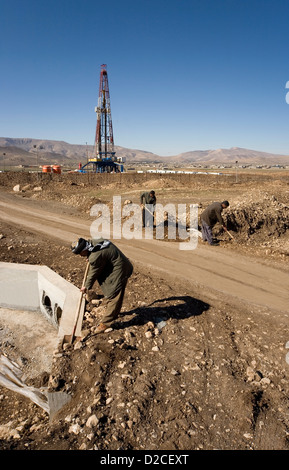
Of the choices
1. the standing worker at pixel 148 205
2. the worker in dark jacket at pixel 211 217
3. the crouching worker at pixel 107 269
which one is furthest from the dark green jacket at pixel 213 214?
the crouching worker at pixel 107 269

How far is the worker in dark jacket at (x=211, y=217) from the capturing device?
9728mm

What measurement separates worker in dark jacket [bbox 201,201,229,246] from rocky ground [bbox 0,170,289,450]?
12.1 ft

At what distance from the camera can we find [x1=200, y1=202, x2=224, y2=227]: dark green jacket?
973cm

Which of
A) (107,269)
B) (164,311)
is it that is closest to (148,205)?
(164,311)

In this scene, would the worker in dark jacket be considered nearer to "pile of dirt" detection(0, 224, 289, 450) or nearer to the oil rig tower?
"pile of dirt" detection(0, 224, 289, 450)

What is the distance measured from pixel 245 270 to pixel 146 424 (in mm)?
5651

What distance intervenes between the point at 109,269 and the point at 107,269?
0.03 m

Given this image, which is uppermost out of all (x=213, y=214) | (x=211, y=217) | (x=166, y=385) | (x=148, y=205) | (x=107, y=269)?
(x=148, y=205)

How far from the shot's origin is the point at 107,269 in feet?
16.2

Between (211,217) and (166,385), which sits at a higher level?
(211,217)

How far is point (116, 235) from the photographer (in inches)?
459

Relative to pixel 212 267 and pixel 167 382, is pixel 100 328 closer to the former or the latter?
pixel 167 382

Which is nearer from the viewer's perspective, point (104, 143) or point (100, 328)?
point (100, 328)

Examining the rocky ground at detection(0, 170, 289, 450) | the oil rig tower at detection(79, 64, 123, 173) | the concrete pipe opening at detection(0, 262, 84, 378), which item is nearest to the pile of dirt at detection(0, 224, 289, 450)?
the rocky ground at detection(0, 170, 289, 450)
